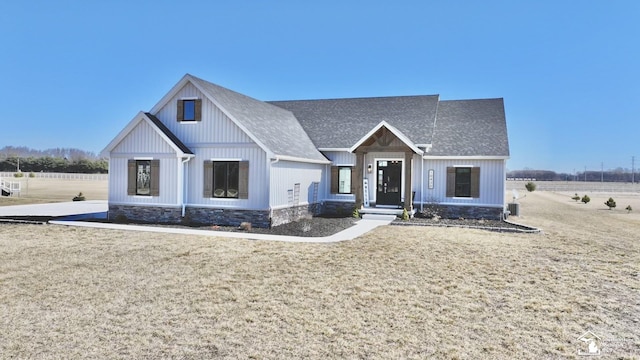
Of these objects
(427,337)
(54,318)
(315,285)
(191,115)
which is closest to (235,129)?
(191,115)

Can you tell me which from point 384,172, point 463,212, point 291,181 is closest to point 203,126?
point 291,181

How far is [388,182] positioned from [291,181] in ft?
20.7

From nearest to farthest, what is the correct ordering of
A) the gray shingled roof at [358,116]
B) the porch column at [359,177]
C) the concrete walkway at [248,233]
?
1. the concrete walkway at [248,233]
2. the porch column at [359,177]
3. the gray shingled roof at [358,116]

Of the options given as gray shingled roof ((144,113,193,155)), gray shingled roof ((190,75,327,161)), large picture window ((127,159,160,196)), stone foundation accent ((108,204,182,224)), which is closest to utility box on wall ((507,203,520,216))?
gray shingled roof ((190,75,327,161))

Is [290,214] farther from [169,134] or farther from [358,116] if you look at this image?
[358,116]

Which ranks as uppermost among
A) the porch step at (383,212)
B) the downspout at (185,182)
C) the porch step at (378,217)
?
the downspout at (185,182)

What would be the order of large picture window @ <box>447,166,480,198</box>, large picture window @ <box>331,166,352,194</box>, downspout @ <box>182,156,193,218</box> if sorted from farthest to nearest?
large picture window @ <box>331,166,352,194</box>
large picture window @ <box>447,166,480,198</box>
downspout @ <box>182,156,193,218</box>

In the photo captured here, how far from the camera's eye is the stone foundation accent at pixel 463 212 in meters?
21.4

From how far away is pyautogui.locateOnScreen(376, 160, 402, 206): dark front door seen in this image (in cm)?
2345

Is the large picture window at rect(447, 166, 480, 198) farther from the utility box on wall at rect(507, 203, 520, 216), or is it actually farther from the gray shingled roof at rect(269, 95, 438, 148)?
the utility box on wall at rect(507, 203, 520, 216)

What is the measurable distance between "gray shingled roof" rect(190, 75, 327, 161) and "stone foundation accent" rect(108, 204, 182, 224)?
4848 millimetres

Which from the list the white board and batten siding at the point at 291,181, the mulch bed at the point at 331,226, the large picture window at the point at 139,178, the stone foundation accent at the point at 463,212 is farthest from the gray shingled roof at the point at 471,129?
the large picture window at the point at 139,178

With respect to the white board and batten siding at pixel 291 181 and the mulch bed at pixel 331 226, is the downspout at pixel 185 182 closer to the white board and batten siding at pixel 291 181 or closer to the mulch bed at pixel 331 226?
the mulch bed at pixel 331 226

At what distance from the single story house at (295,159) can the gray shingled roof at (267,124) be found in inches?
3.7
